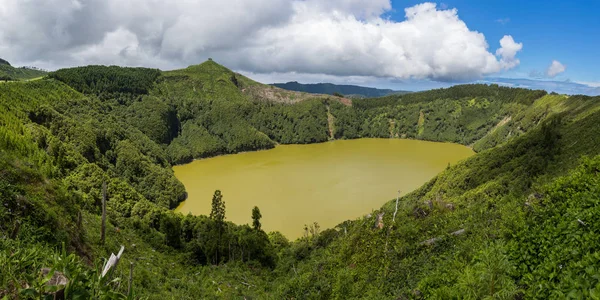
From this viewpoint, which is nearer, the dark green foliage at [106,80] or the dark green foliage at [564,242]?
the dark green foliage at [564,242]

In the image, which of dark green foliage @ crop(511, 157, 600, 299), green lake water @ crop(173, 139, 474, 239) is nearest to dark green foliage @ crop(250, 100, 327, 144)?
green lake water @ crop(173, 139, 474, 239)

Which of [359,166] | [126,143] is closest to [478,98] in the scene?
[359,166]

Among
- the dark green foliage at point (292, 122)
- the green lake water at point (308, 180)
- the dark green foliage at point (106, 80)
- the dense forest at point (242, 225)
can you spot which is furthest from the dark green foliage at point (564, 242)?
the dark green foliage at point (292, 122)

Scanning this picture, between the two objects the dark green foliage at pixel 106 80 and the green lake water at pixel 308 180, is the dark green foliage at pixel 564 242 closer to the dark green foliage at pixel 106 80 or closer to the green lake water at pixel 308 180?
the green lake water at pixel 308 180

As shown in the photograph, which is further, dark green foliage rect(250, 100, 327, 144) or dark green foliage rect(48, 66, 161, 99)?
dark green foliage rect(250, 100, 327, 144)

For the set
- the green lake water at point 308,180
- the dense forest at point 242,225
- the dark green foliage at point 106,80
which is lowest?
the green lake water at point 308,180

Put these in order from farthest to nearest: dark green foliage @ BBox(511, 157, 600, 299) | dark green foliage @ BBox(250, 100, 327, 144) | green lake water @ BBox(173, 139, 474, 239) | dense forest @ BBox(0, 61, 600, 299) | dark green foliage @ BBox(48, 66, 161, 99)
A: 1. dark green foliage @ BBox(250, 100, 327, 144)
2. dark green foliage @ BBox(48, 66, 161, 99)
3. green lake water @ BBox(173, 139, 474, 239)
4. dense forest @ BBox(0, 61, 600, 299)
5. dark green foliage @ BBox(511, 157, 600, 299)

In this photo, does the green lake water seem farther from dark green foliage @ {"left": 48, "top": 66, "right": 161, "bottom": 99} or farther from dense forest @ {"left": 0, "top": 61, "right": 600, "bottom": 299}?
dark green foliage @ {"left": 48, "top": 66, "right": 161, "bottom": 99}
